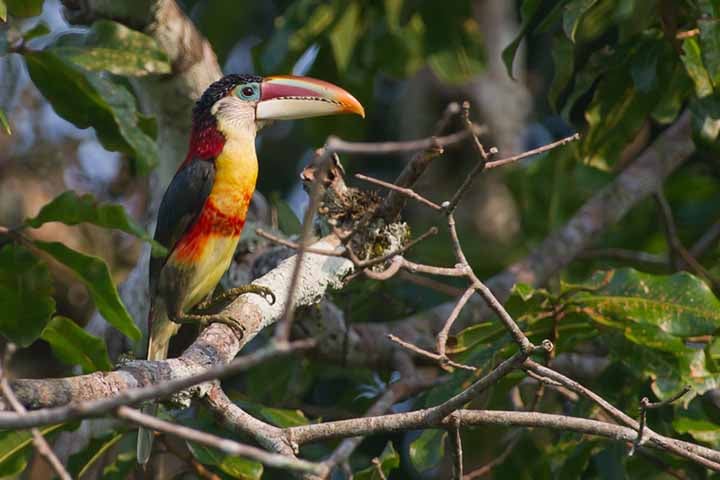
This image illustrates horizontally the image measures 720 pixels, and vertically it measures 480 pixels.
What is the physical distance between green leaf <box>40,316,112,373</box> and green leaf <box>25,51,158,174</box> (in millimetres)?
502

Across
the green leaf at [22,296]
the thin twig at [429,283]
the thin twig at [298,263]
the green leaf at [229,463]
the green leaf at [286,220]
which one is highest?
the thin twig at [298,263]

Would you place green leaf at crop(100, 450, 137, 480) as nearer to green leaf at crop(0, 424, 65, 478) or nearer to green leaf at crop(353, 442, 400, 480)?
green leaf at crop(0, 424, 65, 478)

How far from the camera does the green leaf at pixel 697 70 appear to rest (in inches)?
137

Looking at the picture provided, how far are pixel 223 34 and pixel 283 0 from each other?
1.57 feet

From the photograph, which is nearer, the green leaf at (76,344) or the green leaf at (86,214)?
the green leaf at (86,214)

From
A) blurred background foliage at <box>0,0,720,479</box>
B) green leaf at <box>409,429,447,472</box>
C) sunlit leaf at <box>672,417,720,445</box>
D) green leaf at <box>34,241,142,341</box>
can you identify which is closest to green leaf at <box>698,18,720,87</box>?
blurred background foliage at <box>0,0,720,479</box>

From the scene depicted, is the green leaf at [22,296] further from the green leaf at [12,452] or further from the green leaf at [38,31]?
the green leaf at [38,31]

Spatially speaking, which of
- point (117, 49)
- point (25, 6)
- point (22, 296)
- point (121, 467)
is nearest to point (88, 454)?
point (121, 467)

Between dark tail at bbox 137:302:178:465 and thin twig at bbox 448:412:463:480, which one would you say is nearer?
thin twig at bbox 448:412:463:480

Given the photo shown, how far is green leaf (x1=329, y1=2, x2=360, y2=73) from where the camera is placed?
4.75 m

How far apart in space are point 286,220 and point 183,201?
0.60 m

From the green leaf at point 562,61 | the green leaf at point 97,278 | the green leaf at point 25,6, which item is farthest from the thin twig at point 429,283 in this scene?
the green leaf at point 25,6

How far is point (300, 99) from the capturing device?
3.99 metres

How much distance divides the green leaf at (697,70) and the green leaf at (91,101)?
1703 mm
